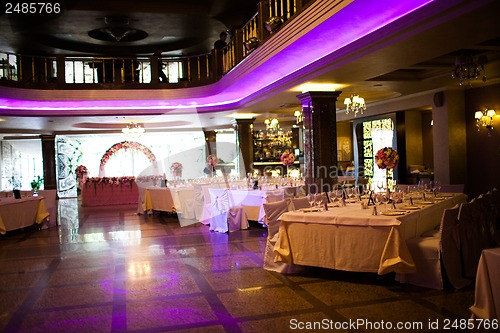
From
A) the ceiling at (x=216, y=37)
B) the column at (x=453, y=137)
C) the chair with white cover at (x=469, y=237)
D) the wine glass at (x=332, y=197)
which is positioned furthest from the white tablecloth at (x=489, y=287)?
the column at (x=453, y=137)

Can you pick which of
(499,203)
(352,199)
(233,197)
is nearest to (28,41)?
(233,197)

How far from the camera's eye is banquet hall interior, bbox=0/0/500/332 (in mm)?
4590

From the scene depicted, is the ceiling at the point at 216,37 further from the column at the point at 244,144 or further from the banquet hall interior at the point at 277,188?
the column at the point at 244,144

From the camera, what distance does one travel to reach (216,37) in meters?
15.4

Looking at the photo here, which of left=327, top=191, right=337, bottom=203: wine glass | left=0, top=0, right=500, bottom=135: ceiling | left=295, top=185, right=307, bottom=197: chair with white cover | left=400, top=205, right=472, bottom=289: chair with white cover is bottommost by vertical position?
left=400, top=205, right=472, bottom=289: chair with white cover

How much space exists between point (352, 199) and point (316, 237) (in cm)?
178

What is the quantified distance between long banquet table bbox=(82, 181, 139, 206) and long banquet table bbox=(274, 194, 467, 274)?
1168cm

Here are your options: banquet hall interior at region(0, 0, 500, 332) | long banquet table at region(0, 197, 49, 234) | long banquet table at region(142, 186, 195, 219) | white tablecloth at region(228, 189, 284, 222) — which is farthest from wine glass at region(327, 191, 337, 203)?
long banquet table at region(0, 197, 49, 234)

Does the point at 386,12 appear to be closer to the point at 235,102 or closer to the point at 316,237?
the point at 316,237

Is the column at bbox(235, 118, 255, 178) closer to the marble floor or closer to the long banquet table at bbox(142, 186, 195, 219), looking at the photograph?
the long banquet table at bbox(142, 186, 195, 219)

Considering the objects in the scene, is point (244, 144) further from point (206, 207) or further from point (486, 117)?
point (486, 117)

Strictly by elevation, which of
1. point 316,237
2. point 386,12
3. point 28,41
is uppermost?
point 28,41

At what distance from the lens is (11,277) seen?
20.1 ft

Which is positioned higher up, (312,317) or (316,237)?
(316,237)
